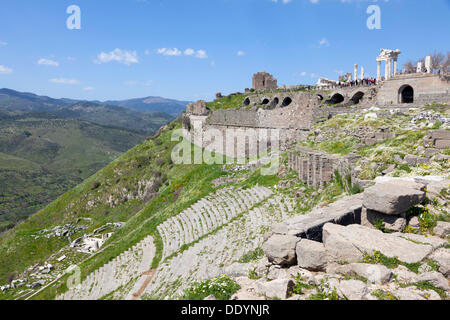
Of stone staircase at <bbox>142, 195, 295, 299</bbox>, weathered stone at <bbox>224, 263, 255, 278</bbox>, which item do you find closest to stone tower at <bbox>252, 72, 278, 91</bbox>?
stone staircase at <bbox>142, 195, 295, 299</bbox>

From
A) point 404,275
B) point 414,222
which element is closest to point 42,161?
point 414,222

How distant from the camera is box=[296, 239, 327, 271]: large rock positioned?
19.7ft

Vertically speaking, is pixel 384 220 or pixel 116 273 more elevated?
pixel 384 220

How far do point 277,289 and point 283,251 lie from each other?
1265mm

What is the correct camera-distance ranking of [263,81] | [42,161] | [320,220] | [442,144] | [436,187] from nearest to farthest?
[320,220] → [436,187] → [442,144] → [263,81] → [42,161]

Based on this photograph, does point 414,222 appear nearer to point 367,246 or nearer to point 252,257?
point 367,246

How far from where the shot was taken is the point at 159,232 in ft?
69.9

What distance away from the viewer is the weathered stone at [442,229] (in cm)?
655

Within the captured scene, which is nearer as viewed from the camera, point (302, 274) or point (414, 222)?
point (302, 274)

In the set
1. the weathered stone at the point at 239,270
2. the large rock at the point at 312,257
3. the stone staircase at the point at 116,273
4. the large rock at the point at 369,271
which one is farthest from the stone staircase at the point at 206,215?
the large rock at the point at 369,271

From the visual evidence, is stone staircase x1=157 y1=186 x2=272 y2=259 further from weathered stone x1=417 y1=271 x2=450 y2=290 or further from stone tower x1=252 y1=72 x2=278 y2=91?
stone tower x1=252 y1=72 x2=278 y2=91

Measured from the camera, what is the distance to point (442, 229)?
21.6 ft
